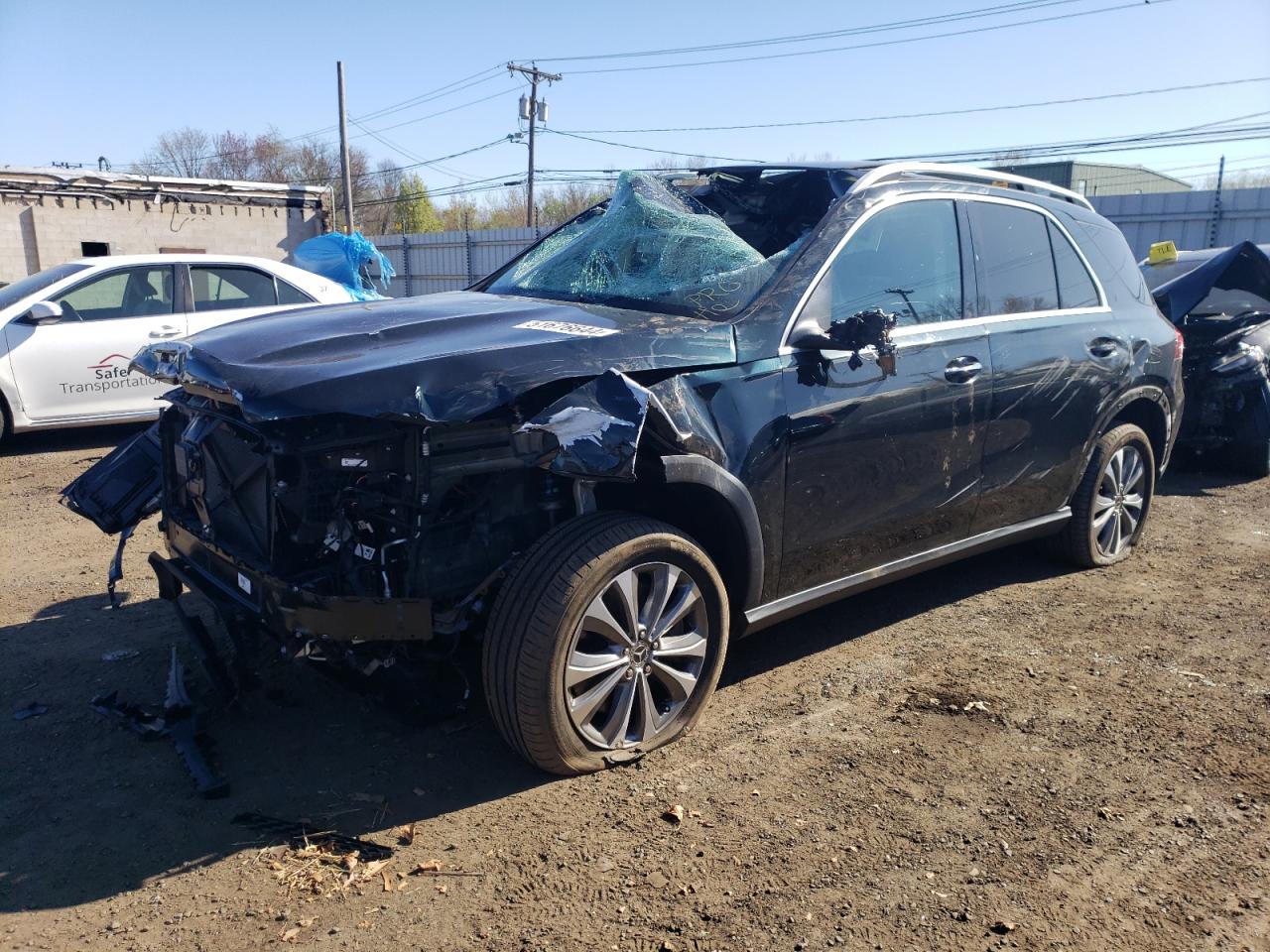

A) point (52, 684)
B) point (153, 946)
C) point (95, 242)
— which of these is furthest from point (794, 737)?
point (95, 242)

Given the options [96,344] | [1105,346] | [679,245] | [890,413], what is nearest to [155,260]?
[96,344]

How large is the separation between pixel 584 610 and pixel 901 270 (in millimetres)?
2043

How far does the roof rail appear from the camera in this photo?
4.13 meters

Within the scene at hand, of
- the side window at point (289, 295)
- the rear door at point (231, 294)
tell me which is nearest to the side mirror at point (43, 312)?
the rear door at point (231, 294)

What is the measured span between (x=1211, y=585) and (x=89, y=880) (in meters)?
5.28

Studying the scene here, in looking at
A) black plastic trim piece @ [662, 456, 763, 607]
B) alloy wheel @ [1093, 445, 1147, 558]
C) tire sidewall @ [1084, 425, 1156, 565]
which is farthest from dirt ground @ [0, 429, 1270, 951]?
alloy wheel @ [1093, 445, 1147, 558]

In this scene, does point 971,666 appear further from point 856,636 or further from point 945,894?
point 945,894

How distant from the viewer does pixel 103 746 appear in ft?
11.5

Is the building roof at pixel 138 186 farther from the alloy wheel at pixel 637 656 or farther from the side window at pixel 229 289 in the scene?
the alloy wheel at pixel 637 656

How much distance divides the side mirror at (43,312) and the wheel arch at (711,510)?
677 centimetres

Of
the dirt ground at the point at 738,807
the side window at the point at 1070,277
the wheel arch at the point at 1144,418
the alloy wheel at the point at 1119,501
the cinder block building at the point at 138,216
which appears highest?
the cinder block building at the point at 138,216

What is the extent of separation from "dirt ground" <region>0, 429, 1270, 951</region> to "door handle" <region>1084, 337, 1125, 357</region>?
1.30 metres

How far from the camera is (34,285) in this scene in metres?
8.46

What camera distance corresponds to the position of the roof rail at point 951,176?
413 centimetres
